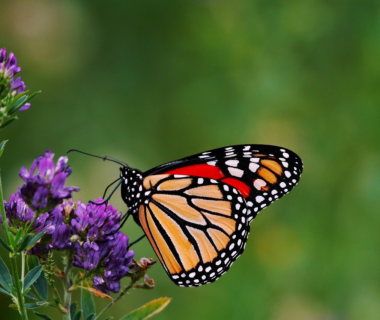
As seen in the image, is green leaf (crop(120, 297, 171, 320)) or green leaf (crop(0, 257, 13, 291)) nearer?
green leaf (crop(0, 257, 13, 291))

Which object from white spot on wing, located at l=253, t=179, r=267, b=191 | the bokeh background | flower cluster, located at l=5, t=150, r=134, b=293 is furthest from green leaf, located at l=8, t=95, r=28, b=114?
the bokeh background

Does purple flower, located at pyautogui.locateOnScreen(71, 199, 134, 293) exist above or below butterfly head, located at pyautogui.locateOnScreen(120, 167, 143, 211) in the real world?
below

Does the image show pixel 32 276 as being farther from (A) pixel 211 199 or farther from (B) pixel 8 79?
(A) pixel 211 199

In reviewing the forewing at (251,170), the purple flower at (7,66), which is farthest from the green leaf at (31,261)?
the forewing at (251,170)

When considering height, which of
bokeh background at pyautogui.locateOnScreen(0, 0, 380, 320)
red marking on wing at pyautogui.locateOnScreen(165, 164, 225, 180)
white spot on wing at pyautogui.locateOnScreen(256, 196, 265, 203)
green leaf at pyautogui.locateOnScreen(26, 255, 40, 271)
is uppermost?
bokeh background at pyautogui.locateOnScreen(0, 0, 380, 320)

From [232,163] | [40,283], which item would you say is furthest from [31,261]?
A: [232,163]

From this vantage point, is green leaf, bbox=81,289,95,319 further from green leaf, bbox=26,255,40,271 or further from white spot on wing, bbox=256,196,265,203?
white spot on wing, bbox=256,196,265,203

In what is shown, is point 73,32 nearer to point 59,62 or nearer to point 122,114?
point 59,62
